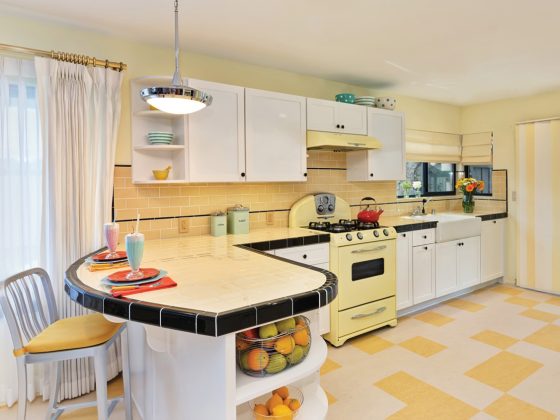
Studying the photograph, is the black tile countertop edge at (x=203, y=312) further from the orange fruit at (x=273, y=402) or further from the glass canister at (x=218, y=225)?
the glass canister at (x=218, y=225)

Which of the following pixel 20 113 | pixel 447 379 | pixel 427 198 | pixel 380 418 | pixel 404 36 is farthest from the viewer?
pixel 427 198

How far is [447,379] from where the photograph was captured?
8.82 feet

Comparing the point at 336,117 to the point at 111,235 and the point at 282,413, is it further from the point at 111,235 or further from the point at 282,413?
the point at 282,413

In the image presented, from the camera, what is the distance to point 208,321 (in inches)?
49.3

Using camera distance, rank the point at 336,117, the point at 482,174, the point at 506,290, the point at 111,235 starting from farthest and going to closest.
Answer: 1. the point at 482,174
2. the point at 506,290
3. the point at 336,117
4. the point at 111,235

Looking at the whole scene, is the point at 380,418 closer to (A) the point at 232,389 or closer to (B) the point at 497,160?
(A) the point at 232,389

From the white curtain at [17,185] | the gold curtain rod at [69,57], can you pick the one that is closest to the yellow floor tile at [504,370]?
the white curtain at [17,185]

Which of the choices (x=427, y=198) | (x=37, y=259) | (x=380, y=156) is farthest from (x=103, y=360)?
(x=427, y=198)

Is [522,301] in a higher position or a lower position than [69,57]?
lower

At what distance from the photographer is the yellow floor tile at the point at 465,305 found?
4.12 meters

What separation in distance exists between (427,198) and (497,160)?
1.06 metres

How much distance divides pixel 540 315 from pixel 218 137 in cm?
366

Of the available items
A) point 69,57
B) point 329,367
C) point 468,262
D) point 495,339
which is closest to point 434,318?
point 495,339

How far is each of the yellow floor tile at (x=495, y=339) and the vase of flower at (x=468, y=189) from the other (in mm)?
2038
